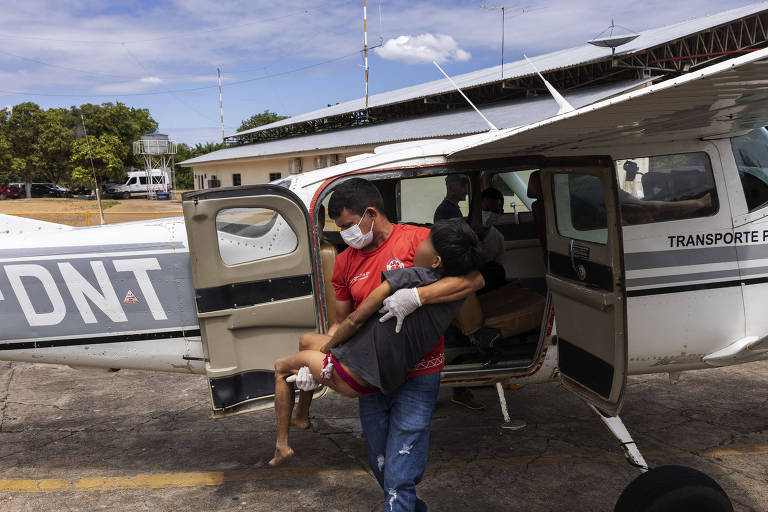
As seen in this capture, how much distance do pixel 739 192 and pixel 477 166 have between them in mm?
1676

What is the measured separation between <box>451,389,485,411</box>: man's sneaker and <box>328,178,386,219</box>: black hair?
10.1 feet

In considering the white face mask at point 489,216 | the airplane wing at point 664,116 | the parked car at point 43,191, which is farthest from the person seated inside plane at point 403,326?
the parked car at point 43,191

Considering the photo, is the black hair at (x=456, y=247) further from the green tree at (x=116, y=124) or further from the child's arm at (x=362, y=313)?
the green tree at (x=116, y=124)

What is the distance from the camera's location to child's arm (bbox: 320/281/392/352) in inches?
97.7

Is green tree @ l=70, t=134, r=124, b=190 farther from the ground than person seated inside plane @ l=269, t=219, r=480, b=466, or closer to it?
farther from the ground

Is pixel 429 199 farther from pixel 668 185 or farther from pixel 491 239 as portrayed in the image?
pixel 668 185

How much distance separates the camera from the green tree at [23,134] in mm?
48344

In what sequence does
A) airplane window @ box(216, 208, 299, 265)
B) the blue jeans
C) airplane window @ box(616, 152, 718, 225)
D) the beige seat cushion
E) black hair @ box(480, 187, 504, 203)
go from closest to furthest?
1. the blue jeans
2. airplane window @ box(216, 208, 299, 265)
3. airplane window @ box(616, 152, 718, 225)
4. the beige seat cushion
5. black hair @ box(480, 187, 504, 203)

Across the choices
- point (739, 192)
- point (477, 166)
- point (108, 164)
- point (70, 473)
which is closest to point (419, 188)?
point (477, 166)

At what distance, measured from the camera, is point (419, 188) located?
527cm

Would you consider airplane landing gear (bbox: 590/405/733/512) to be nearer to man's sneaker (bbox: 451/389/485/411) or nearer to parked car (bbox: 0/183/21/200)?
man's sneaker (bbox: 451/389/485/411)

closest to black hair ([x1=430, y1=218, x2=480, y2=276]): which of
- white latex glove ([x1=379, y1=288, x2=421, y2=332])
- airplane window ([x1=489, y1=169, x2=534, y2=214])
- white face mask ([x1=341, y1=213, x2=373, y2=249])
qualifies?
white latex glove ([x1=379, y1=288, x2=421, y2=332])

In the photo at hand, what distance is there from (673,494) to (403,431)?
1.46m

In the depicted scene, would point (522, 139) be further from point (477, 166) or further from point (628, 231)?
point (628, 231)
